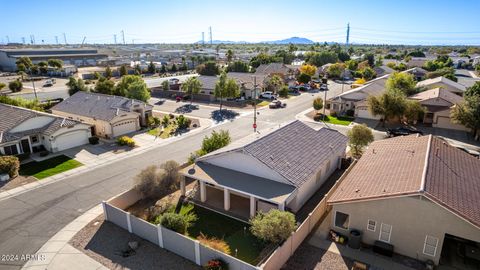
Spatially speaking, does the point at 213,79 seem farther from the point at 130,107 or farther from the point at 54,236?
the point at 54,236

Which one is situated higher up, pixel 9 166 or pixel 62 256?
pixel 9 166

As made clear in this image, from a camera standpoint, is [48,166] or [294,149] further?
[48,166]

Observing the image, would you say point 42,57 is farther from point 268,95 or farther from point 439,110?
point 439,110

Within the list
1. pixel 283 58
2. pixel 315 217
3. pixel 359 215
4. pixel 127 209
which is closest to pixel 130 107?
pixel 127 209

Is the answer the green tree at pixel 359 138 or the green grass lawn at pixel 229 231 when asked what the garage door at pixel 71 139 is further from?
the green tree at pixel 359 138

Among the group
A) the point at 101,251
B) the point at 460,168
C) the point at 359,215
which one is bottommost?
the point at 101,251

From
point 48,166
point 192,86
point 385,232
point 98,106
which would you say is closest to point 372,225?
point 385,232

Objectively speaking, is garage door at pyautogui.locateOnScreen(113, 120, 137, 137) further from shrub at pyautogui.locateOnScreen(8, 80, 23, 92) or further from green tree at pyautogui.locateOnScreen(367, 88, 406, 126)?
shrub at pyautogui.locateOnScreen(8, 80, 23, 92)
